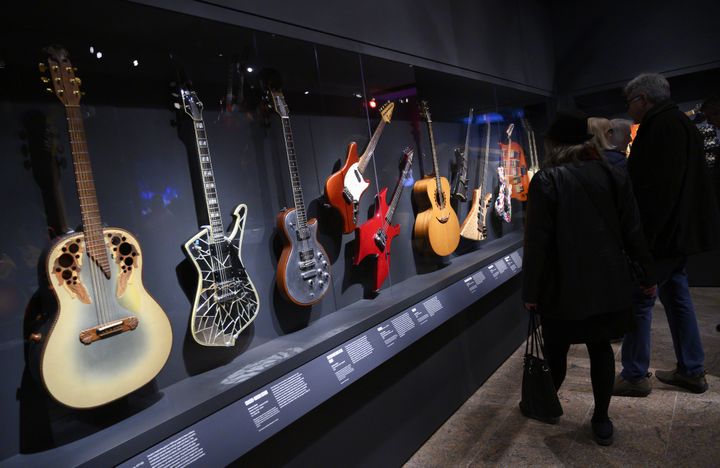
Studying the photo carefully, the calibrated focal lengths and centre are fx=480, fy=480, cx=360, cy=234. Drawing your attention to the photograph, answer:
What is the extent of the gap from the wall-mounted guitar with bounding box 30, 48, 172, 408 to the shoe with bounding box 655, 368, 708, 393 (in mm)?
2659

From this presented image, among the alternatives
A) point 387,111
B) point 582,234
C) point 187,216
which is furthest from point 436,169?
point 187,216

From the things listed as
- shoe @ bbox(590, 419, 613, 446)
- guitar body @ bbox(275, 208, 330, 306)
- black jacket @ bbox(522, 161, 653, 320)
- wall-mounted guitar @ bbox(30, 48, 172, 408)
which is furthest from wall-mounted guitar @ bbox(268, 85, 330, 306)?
shoe @ bbox(590, 419, 613, 446)

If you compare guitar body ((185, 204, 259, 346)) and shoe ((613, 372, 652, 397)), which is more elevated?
guitar body ((185, 204, 259, 346))

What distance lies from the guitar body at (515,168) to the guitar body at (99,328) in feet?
10.2

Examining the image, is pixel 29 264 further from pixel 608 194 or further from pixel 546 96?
pixel 546 96

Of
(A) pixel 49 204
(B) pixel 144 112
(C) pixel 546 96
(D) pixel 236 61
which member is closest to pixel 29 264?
(A) pixel 49 204

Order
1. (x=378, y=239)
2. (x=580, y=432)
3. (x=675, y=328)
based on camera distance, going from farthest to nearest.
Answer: (x=675, y=328) < (x=378, y=239) < (x=580, y=432)

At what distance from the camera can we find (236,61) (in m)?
1.93

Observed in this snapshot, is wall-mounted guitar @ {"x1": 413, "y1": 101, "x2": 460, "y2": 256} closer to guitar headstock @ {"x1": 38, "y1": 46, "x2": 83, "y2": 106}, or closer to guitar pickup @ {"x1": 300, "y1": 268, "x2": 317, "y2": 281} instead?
guitar pickup @ {"x1": 300, "y1": 268, "x2": 317, "y2": 281}

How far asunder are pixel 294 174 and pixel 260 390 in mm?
902

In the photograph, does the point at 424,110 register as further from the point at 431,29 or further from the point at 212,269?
the point at 212,269

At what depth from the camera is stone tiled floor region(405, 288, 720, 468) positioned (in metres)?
2.13

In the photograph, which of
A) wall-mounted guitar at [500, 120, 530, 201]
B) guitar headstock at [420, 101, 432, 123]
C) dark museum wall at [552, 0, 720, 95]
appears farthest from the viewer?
dark museum wall at [552, 0, 720, 95]

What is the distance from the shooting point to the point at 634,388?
104 inches
